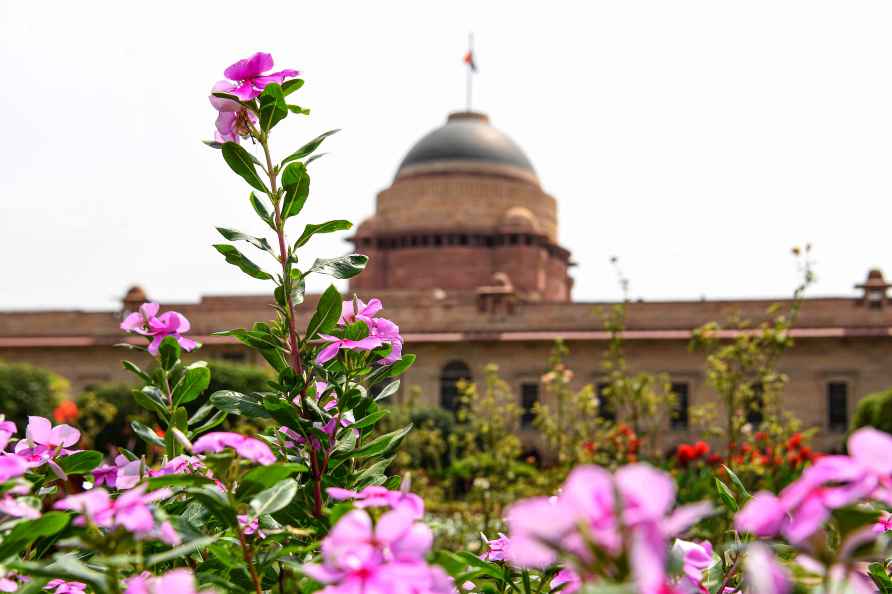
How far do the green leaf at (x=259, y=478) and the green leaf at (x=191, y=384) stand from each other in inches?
29.0

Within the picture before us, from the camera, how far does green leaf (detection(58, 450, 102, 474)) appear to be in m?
1.73

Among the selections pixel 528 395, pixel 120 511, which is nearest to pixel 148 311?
pixel 120 511

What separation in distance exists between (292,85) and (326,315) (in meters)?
0.43

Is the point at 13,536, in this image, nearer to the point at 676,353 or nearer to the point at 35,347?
the point at 676,353

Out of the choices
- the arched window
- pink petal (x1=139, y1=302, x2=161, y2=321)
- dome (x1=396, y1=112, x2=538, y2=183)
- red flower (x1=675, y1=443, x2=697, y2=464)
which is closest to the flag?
dome (x1=396, y1=112, x2=538, y2=183)

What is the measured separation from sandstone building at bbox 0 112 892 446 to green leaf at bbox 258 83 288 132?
2004 centimetres

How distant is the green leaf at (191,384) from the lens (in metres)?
2.04

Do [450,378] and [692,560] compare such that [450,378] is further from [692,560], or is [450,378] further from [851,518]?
[851,518]

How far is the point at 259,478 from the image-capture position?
1318mm

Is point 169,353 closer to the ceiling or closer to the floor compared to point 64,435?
closer to the ceiling

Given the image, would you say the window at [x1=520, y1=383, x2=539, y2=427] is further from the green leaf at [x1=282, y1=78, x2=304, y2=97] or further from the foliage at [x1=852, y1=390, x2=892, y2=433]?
the green leaf at [x1=282, y1=78, x2=304, y2=97]

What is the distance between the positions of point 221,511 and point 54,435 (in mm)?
588

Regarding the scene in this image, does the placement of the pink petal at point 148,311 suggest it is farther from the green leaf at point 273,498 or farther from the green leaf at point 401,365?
the green leaf at point 273,498

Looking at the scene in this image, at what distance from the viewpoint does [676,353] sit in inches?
990
